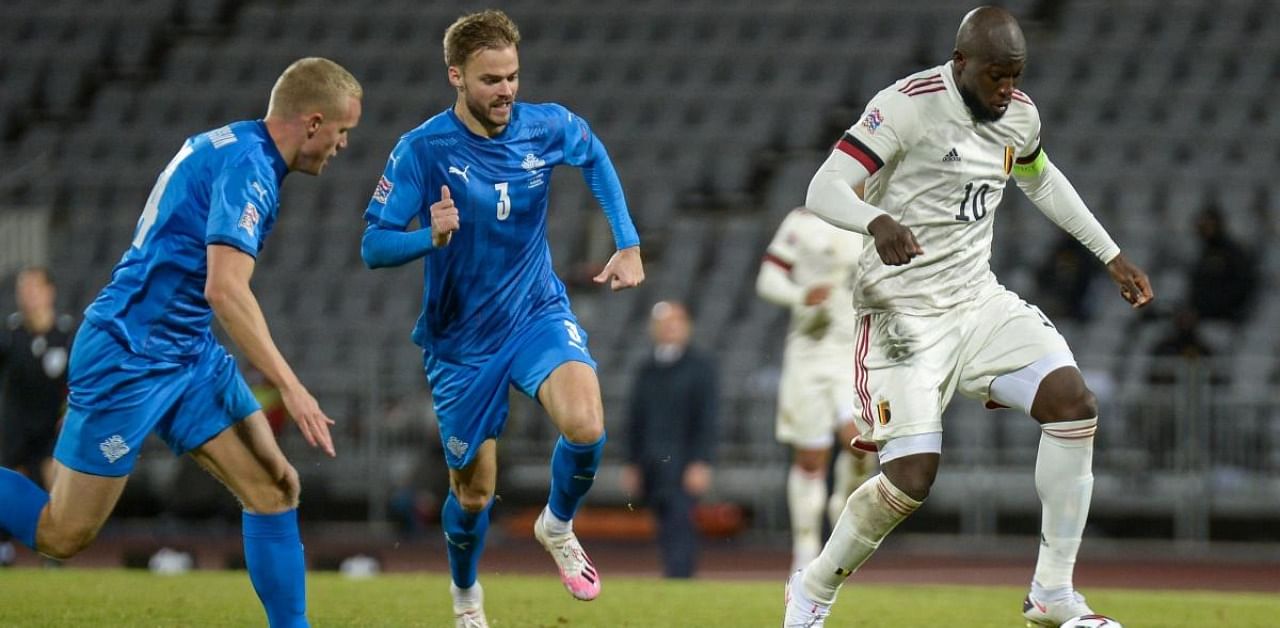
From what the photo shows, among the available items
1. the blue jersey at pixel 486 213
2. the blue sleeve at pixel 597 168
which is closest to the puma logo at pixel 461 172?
the blue jersey at pixel 486 213

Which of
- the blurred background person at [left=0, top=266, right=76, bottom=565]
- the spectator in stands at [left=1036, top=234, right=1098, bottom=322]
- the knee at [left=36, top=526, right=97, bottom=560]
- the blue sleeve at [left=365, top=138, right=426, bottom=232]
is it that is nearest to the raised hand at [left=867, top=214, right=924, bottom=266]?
the blue sleeve at [left=365, top=138, right=426, bottom=232]

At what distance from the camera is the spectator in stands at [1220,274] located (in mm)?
15961

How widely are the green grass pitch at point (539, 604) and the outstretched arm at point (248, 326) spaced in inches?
108

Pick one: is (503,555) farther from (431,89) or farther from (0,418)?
(431,89)

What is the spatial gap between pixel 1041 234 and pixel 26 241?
38.8 feet

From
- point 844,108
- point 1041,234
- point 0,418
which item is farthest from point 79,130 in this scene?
point 1041,234

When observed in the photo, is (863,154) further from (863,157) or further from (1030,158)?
(1030,158)

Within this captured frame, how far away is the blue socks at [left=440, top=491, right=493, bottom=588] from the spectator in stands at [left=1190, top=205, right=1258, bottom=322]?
10.1 m

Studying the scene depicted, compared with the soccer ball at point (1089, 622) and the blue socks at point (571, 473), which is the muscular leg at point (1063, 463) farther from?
the blue socks at point (571, 473)

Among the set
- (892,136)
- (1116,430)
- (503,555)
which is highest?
(892,136)

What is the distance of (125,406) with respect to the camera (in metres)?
6.29

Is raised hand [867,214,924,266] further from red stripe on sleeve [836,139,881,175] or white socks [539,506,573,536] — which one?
white socks [539,506,573,536]

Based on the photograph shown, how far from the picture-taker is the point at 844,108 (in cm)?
2086

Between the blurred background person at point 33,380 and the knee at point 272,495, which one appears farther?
the blurred background person at point 33,380
